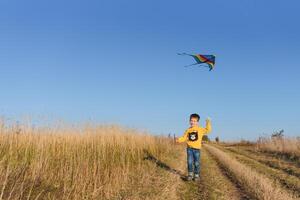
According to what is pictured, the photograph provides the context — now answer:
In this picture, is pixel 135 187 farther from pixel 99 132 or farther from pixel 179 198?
pixel 99 132

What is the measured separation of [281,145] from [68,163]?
19.8m

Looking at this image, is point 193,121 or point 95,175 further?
point 193,121

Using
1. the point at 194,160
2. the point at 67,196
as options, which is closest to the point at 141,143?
the point at 194,160

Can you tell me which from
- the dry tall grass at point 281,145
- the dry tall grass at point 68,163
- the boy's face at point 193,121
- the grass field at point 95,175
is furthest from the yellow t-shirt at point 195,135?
the dry tall grass at point 281,145

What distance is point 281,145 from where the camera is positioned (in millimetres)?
25641

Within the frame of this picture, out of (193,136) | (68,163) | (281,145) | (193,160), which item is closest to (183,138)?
(193,136)

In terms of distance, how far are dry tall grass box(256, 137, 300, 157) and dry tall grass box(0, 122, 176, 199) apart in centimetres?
1199

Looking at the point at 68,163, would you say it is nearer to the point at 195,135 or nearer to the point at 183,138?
the point at 183,138

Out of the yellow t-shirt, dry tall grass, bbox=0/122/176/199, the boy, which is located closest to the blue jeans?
the boy

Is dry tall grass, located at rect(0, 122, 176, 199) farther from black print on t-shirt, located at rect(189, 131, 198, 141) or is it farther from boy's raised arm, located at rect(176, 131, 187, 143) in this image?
black print on t-shirt, located at rect(189, 131, 198, 141)

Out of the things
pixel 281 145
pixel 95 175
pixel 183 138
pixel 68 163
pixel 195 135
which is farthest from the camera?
pixel 281 145

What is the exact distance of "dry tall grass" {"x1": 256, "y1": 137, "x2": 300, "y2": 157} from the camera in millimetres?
22650

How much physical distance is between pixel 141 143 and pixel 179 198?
8757 mm

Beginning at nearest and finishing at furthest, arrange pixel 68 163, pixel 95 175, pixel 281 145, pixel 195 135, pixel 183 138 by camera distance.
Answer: pixel 95 175
pixel 68 163
pixel 195 135
pixel 183 138
pixel 281 145
